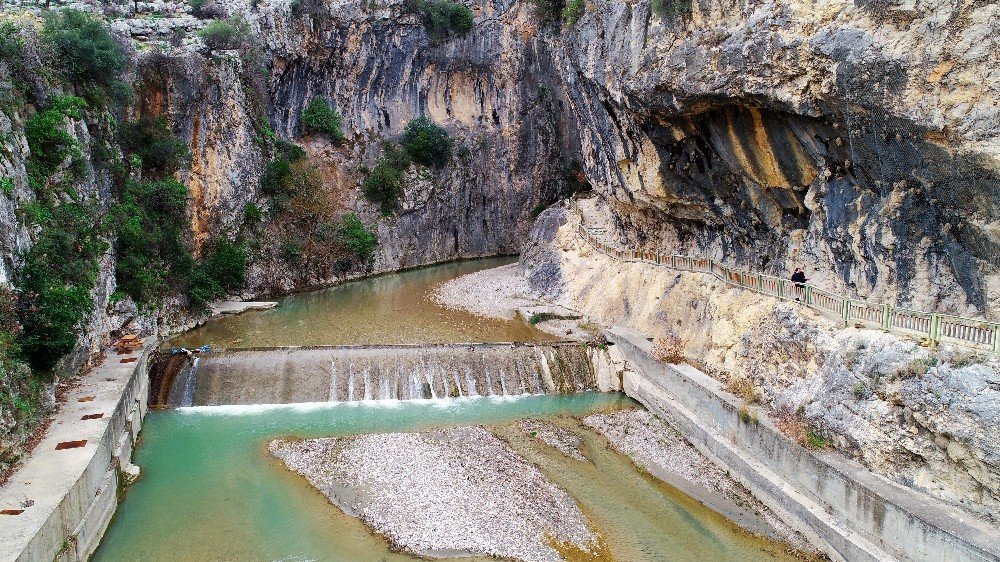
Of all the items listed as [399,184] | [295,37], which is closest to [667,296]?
[399,184]

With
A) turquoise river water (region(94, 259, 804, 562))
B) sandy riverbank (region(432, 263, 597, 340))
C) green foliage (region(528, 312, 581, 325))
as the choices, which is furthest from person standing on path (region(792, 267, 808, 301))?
green foliage (region(528, 312, 581, 325))

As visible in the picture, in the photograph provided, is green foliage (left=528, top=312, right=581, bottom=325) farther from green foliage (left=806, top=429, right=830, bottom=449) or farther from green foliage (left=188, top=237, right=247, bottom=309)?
green foliage (left=806, top=429, right=830, bottom=449)

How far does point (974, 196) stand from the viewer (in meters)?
10.9

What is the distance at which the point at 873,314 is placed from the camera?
12266 mm

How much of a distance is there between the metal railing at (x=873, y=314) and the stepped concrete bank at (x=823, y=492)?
2514mm

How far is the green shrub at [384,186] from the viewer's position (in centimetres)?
3839

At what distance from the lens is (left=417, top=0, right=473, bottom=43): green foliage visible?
137 ft

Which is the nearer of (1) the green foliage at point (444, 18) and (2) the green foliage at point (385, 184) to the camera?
(2) the green foliage at point (385, 184)

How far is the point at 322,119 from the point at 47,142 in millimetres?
21700

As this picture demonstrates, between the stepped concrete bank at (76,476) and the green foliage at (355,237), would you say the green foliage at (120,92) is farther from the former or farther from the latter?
the green foliage at (355,237)

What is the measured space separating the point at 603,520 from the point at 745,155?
955 cm

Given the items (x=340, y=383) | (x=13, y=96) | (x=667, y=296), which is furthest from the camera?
(x=667, y=296)

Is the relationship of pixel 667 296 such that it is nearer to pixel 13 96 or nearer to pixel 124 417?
pixel 124 417

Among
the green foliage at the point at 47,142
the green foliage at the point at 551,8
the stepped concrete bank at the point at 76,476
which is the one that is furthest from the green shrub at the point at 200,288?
the green foliage at the point at 551,8
